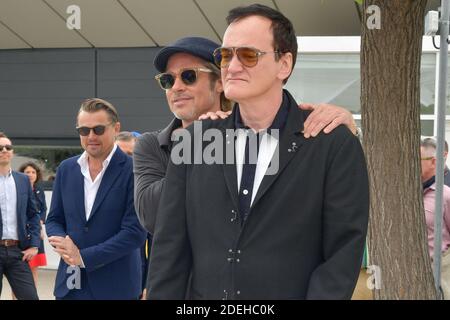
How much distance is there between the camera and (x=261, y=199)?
223 cm

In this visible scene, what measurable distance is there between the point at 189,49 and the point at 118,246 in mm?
1478

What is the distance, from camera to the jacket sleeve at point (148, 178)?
8.55ft

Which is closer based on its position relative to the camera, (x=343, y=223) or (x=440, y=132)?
(x=343, y=223)

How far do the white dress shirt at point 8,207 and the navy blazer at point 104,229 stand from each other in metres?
2.84

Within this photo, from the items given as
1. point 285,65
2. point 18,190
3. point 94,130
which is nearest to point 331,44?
point 18,190

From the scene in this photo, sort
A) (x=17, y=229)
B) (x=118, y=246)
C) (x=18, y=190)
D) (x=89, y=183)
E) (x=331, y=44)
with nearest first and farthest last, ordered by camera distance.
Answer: (x=118, y=246)
(x=89, y=183)
(x=17, y=229)
(x=18, y=190)
(x=331, y=44)

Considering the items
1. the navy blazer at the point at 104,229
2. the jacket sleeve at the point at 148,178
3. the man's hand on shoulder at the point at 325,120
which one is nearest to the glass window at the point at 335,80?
the navy blazer at the point at 104,229

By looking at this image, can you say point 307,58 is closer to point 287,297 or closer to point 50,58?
point 50,58

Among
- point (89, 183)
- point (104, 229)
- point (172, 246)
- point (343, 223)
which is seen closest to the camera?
point (343, 223)

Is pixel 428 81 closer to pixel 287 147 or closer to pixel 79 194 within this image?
pixel 79 194

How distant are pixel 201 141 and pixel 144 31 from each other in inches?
376

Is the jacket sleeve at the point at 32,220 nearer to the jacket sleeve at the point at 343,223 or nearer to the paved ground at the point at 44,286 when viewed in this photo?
the paved ground at the point at 44,286

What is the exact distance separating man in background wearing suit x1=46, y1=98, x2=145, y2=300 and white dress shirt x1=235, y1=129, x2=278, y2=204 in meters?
1.75

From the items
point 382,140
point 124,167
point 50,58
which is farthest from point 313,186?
point 50,58
